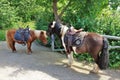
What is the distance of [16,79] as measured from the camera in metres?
7.12

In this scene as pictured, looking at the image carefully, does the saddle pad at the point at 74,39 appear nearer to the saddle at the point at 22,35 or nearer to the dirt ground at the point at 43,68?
the dirt ground at the point at 43,68

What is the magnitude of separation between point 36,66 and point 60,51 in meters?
1.89

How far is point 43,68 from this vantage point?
802 centimetres

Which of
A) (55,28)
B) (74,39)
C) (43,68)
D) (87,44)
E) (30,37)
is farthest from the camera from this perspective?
(30,37)

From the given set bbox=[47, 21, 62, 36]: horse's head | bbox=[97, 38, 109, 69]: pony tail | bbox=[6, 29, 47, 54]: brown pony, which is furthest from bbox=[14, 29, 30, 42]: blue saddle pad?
bbox=[97, 38, 109, 69]: pony tail

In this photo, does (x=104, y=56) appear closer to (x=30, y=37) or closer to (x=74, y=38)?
(x=74, y=38)

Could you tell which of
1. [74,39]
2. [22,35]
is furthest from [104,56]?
[22,35]

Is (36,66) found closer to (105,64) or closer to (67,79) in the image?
(67,79)

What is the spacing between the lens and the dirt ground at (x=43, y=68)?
291 inches

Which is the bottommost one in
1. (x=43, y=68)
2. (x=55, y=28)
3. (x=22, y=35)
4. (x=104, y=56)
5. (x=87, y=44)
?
(x=43, y=68)

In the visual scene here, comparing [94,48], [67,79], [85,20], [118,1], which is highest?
[118,1]

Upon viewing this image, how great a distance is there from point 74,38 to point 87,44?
43cm

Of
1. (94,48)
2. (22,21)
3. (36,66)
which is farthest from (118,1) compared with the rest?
(22,21)

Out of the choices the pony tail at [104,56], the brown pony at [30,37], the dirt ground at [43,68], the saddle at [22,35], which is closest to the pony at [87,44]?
the pony tail at [104,56]
